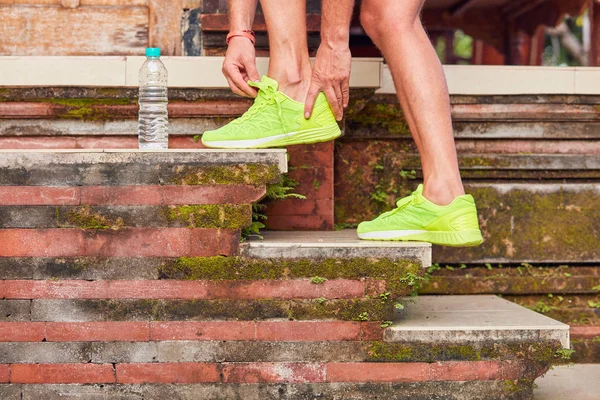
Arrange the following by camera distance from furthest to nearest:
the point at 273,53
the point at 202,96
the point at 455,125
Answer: the point at 455,125 < the point at 202,96 < the point at 273,53

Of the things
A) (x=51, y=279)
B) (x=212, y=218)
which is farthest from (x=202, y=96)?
(x=51, y=279)

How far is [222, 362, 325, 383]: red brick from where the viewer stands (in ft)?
10.6

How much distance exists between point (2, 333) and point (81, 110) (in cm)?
121

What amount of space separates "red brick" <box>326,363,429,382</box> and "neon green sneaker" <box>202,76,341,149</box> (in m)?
0.92

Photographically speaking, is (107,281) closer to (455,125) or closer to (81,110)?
(81,110)

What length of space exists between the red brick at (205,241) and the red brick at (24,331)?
64 cm

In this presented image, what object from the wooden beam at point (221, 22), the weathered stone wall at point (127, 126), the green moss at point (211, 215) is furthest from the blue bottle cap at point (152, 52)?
the green moss at point (211, 215)

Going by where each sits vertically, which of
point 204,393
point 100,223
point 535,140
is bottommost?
point 204,393

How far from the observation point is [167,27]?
4.49m

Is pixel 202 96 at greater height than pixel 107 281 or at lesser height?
greater

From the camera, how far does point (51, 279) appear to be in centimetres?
326

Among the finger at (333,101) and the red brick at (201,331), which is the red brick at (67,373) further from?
the finger at (333,101)

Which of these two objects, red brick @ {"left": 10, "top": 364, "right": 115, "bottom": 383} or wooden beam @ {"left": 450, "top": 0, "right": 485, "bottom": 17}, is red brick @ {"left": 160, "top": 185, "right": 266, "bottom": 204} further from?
wooden beam @ {"left": 450, "top": 0, "right": 485, "bottom": 17}

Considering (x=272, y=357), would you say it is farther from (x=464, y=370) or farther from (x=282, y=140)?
(x=282, y=140)
